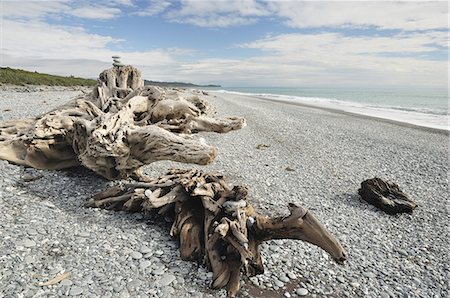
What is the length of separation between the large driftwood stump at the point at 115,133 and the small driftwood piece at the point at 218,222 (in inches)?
21.9

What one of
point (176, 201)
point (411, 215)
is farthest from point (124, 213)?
point (411, 215)

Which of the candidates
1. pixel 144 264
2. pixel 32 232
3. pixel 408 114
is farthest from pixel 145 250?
pixel 408 114

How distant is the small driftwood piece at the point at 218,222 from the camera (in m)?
3.63

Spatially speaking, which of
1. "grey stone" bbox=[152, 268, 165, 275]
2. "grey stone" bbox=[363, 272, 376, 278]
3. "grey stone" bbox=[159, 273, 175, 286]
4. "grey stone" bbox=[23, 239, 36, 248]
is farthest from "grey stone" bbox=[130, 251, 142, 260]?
"grey stone" bbox=[363, 272, 376, 278]

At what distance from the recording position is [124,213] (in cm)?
498

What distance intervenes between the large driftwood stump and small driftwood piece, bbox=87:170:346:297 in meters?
0.56

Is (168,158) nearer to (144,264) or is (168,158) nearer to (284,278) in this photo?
(144,264)

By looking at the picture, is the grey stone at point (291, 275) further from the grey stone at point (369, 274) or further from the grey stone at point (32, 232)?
the grey stone at point (32, 232)

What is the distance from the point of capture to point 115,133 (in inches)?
208

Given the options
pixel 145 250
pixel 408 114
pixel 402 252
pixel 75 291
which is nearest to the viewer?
pixel 75 291

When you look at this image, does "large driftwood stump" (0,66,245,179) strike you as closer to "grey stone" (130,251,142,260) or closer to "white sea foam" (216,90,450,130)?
"grey stone" (130,251,142,260)

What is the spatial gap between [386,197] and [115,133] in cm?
554

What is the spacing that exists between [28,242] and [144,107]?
379 centimetres

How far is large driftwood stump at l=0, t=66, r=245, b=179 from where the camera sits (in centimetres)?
527
